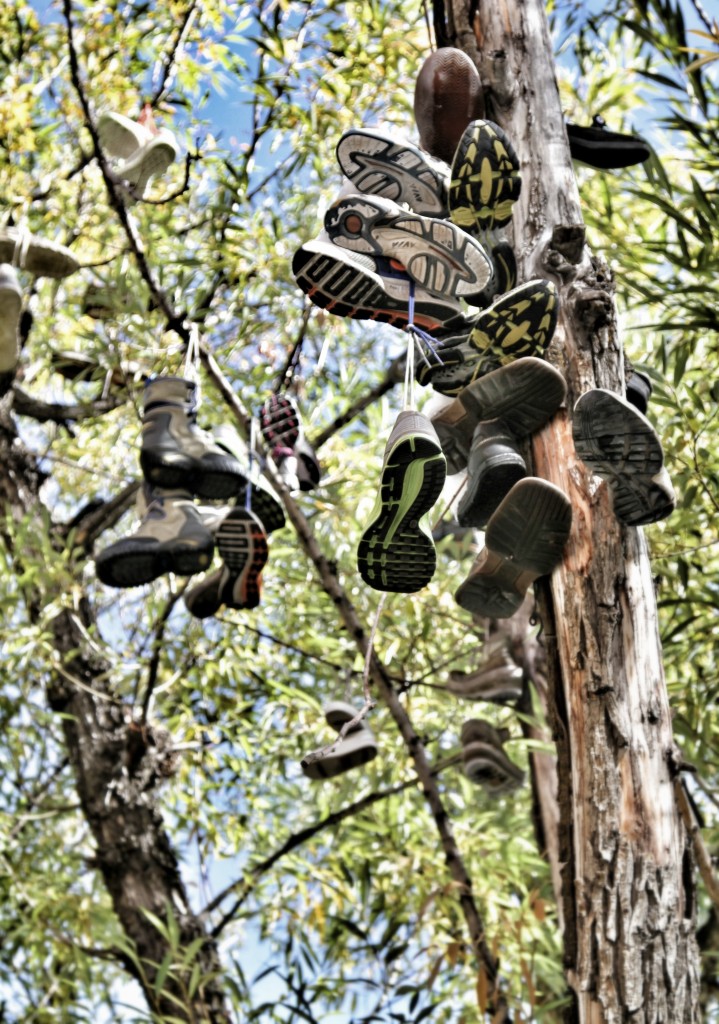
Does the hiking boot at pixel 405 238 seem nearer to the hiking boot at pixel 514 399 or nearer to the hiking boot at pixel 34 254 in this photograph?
the hiking boot at pixel 514 399

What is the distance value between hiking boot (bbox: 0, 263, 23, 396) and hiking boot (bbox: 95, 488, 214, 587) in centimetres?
70

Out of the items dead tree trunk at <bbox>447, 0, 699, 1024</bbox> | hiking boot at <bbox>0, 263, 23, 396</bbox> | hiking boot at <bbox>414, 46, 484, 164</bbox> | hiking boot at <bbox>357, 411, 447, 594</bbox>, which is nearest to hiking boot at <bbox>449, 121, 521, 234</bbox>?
dead tree trunk at <bbox>447, 0, 699, 1024</bbox>

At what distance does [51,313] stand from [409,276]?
2.81 m

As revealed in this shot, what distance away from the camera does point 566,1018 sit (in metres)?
1.78

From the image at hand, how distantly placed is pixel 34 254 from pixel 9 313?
0.76 ft

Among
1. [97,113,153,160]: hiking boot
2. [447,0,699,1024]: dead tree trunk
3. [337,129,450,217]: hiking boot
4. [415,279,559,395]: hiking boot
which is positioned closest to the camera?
[447,0,699,1024]: dead tree trunk

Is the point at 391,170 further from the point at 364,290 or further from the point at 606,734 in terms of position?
the point at 606,734

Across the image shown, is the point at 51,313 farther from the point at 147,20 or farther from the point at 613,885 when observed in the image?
the point at 613,885

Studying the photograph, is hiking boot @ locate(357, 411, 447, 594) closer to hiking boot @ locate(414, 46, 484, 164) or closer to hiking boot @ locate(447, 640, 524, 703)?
hiking boot @ locate(414, 46, 484, 164)

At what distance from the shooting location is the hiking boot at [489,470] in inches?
74.4

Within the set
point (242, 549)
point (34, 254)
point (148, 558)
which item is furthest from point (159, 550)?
point (34, 254)

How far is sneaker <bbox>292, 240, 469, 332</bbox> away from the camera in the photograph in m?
1.81

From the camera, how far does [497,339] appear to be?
192 centimetres

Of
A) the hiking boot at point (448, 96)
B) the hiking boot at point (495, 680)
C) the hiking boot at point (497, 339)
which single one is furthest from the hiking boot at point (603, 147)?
the hiking boot at point (495, 680)
